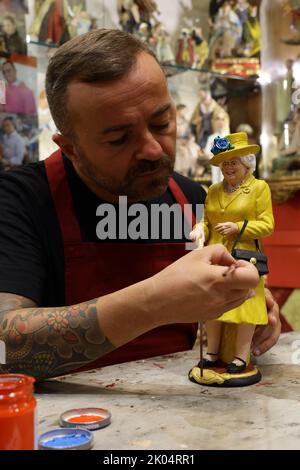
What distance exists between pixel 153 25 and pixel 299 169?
109 centimetres

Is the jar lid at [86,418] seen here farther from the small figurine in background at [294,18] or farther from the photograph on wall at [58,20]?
the small figurine in background at [294,18]

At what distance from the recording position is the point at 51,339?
120 centimetres

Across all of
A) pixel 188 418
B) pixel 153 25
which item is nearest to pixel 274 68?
pixel 153 25

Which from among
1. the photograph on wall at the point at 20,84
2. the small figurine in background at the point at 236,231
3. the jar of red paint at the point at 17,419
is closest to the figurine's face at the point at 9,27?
the photograph on wall at the point at 20,84

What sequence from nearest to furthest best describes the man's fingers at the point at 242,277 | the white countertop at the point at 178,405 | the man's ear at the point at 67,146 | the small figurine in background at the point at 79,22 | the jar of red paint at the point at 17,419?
the jar of red paint at the point at 17,419, the white countertop at the point at 178,405, the man's fingers at the point at 242,277, the man's ear at the point at 67,146, the small figurine in background at the point at 79,22

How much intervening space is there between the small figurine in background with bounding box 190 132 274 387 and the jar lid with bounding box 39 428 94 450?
426 millimetres

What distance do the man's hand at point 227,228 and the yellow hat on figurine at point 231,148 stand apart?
0.16 meters

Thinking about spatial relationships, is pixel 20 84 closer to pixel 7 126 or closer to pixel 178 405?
pixel 7 126

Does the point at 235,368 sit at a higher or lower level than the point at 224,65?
lower

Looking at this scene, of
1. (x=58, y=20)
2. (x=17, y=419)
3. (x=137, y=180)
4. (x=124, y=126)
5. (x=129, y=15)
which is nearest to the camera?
(x=17, y=419)

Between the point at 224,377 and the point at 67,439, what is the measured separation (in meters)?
0.47

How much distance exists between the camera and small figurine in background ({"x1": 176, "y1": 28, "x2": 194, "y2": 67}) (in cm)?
303

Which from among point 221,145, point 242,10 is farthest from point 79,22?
point 221,145

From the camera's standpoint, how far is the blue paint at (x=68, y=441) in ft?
2.86
